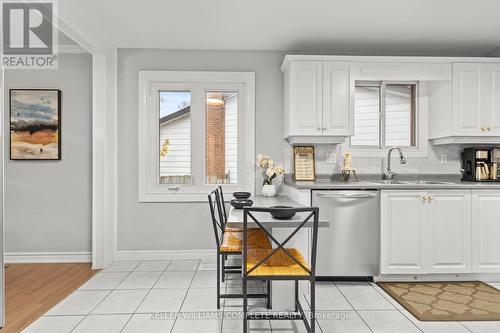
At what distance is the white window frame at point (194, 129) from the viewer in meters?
4.09

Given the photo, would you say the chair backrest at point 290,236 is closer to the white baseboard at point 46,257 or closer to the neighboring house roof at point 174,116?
the neighboring house roof at point 174,116

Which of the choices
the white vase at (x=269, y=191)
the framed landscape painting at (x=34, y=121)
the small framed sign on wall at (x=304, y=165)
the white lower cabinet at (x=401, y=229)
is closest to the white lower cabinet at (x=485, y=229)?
the white lower cabinet at (x=401, y=229)

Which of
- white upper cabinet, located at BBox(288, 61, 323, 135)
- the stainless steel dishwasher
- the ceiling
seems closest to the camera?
the ceiling

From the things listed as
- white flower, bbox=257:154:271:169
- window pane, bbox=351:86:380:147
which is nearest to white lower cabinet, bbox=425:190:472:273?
window pane, bbox=351:86:380:147

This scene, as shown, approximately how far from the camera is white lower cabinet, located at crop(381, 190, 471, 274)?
334 centimetres

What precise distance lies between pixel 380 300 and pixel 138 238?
9.00 ft

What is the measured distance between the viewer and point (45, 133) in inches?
162

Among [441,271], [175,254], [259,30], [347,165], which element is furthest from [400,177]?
[175,254]

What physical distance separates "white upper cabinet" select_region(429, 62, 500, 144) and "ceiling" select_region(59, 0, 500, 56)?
39 centimetres

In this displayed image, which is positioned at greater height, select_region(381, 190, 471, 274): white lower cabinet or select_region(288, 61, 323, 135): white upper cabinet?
select_region(288, 61, 323, 135): white upper cabinet

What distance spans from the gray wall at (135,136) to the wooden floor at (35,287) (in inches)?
24.9

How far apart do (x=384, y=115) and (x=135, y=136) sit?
3.02 metres

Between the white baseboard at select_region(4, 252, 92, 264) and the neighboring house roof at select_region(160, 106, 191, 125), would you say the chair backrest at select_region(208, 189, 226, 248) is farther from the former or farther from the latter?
the white baseboard at select_region(4, 252, 92, 264)

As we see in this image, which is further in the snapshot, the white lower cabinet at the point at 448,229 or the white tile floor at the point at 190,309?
the white lower cabinet at the point at 448,229
